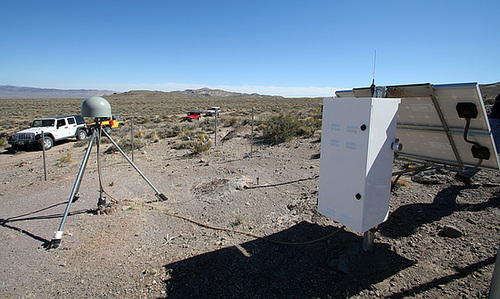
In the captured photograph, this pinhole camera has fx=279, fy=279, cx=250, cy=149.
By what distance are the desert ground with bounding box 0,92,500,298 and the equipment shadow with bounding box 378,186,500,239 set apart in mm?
27

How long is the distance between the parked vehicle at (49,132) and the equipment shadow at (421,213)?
44.0ft

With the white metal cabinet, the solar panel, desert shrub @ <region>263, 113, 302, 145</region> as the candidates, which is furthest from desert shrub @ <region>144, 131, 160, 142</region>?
the white metal cabinet

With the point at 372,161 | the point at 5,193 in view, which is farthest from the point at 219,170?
the point at 372,161

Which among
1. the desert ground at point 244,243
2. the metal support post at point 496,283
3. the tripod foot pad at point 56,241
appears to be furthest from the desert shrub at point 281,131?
the metal support post at point 496,283

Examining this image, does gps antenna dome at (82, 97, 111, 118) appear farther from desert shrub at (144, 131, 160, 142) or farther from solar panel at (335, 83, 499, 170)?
desert shrub at (144, 131, 160, 142)

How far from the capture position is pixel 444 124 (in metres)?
3.72

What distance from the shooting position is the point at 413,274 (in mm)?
3238

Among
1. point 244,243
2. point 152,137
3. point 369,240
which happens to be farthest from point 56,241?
point 152,137

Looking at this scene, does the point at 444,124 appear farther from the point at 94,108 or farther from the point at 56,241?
the point at 56,241

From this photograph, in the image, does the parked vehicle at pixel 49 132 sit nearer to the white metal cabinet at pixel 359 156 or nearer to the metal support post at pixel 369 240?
the white metal cabinet at pixel 359 156

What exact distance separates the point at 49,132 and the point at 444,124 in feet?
59.6

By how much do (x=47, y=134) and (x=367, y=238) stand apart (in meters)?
17.5

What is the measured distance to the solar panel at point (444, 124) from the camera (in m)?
3.21

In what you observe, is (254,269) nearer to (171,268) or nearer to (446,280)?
(171,268)
